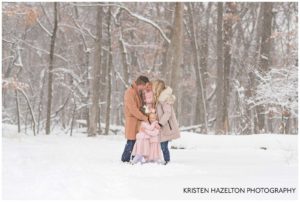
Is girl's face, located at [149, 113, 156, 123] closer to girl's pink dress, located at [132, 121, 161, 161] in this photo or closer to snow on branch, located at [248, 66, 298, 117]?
girl's pink dress, located at [132, 121, 161, 161]

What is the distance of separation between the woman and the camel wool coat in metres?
0.34

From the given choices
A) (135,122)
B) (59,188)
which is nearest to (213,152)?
(135,122)

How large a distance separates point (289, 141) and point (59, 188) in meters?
9.34

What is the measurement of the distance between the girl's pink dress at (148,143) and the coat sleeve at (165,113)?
13 centimetres

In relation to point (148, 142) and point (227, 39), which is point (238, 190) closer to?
point (148, 142)

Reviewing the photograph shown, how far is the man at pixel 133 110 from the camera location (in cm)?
1067

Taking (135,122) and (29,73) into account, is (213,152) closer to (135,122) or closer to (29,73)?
(135,122)

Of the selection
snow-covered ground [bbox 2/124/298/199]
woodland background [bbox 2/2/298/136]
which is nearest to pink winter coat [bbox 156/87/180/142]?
snow-covered ground [bbox 2/124/298/199]

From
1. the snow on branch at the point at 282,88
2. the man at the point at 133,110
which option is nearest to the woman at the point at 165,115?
the man at the point at 133,110

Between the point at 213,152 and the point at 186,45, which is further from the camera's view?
the point at 186,45

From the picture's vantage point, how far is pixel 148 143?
10609mm

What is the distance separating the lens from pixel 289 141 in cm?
1524

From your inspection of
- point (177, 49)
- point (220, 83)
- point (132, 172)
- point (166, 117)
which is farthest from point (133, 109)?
point (220, 83)

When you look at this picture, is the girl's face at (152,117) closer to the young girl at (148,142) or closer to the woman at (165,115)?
A: the young girl at (148,142)
